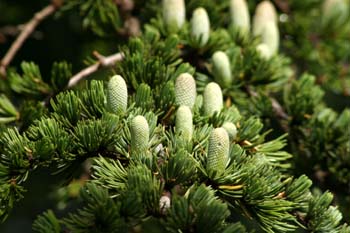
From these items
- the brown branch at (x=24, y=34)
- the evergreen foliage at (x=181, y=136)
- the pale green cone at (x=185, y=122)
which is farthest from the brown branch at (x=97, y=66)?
the pale green cone at (x=185, y=122)

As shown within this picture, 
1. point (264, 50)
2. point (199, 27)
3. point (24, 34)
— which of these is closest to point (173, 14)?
point (199, 27)

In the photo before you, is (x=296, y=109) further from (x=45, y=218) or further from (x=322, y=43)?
(x=45, y=218)

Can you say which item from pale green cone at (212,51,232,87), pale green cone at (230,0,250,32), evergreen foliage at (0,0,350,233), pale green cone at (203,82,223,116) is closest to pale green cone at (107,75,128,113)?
evergreen foliage at (0,0,350,233)

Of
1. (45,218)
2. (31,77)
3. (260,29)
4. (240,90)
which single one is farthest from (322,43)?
(45,218)

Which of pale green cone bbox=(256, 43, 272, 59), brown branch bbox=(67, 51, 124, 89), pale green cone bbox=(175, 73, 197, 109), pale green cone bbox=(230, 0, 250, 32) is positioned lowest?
Result: pale green cone bbox=(256, 43, 272, 59)

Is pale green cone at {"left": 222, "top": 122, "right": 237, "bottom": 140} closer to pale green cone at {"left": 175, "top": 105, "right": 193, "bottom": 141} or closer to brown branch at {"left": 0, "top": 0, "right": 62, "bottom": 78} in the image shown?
pale green cone at {"left": 175, "top": 105, "right": 193, "bottom": 141}

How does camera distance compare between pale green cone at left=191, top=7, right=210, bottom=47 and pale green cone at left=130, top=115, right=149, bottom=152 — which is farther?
pale green cone at left=191, top=7, right=210, bottom=47
